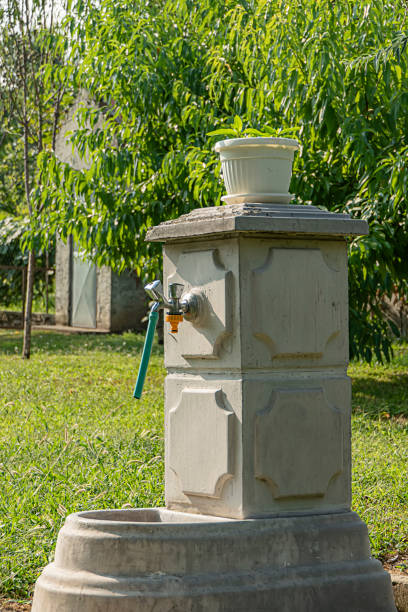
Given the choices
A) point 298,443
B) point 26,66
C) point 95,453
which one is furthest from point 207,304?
point 26,66

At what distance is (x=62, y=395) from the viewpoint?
959 centimetres

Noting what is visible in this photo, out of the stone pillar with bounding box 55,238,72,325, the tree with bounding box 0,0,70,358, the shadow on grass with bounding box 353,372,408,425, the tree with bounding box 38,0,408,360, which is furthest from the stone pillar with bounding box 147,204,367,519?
the stone pillar with bounding box 55,238,72,325

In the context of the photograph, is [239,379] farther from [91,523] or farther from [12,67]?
[12,67]

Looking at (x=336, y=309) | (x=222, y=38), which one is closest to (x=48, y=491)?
(x=336, y=309)

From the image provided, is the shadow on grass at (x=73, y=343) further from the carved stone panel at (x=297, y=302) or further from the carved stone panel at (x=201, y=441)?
the carved stone panel at (x=297, y=302)

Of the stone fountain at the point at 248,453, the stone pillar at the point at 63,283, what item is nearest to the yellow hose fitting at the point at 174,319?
the stone fountain at the point at 248,453

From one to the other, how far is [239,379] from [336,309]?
55 centimetres

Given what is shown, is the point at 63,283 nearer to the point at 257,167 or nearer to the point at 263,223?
the point at 257,167

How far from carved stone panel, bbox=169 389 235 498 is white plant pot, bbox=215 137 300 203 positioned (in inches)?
33.9

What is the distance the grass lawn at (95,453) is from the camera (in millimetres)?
4781

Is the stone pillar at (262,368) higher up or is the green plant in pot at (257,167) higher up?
the green plant in pot at (257,167)

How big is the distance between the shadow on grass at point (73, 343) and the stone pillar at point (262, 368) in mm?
10393

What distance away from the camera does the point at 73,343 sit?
15828 millimetres

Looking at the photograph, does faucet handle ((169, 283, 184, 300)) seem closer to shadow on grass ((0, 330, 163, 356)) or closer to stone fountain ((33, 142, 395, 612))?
stone fountain ((33, 142, 395, 612))
